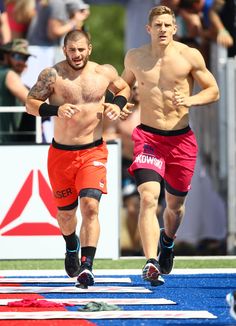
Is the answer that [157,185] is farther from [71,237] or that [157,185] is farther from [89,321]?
[89,321]

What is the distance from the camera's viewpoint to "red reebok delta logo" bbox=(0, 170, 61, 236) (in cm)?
1368

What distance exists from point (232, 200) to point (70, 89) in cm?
477

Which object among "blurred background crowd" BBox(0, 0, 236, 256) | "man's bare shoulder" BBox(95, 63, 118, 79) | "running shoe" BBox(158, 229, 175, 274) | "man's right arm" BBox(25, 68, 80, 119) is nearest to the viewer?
"man's right arm" BBox(25, 68, 80, 119)

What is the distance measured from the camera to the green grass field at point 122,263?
13.1m

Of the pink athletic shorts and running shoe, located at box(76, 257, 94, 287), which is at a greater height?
the pink athletic shorts

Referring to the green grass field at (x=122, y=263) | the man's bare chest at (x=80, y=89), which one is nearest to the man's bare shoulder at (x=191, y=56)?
the man's bare chest at (x=80, y=89)

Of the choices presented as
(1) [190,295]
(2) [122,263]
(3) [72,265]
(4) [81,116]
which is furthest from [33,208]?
(1) [190,295]

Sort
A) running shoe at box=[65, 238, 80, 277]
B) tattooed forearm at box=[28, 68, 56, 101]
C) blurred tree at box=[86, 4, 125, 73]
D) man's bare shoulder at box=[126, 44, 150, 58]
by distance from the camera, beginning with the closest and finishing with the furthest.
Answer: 1. tattooed forearm at box=[28, 68, 56, 101]
2. man's bare shoulder at box=[126, 44, 150, 58]
3. running shoe at box=[65, 238, 80, 277]
4. blurred tree at box=[86, 4, 125, 73]

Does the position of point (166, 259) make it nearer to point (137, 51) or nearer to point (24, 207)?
point (137, 51)

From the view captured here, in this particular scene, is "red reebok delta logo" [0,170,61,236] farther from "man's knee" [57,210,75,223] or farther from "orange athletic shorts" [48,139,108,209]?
"orange athletic shorts" [48,139,108,209]

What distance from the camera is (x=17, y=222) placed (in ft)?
45.0

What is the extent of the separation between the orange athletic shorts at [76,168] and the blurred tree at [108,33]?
2681 centimetres

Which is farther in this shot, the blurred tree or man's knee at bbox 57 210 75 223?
the blurred tree

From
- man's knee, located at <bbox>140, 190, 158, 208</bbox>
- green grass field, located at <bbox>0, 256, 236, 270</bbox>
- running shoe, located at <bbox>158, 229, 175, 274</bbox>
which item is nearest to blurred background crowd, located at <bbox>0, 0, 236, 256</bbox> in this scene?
green grass field, located at <bbox>0, 256, 236, 270</bbox>
